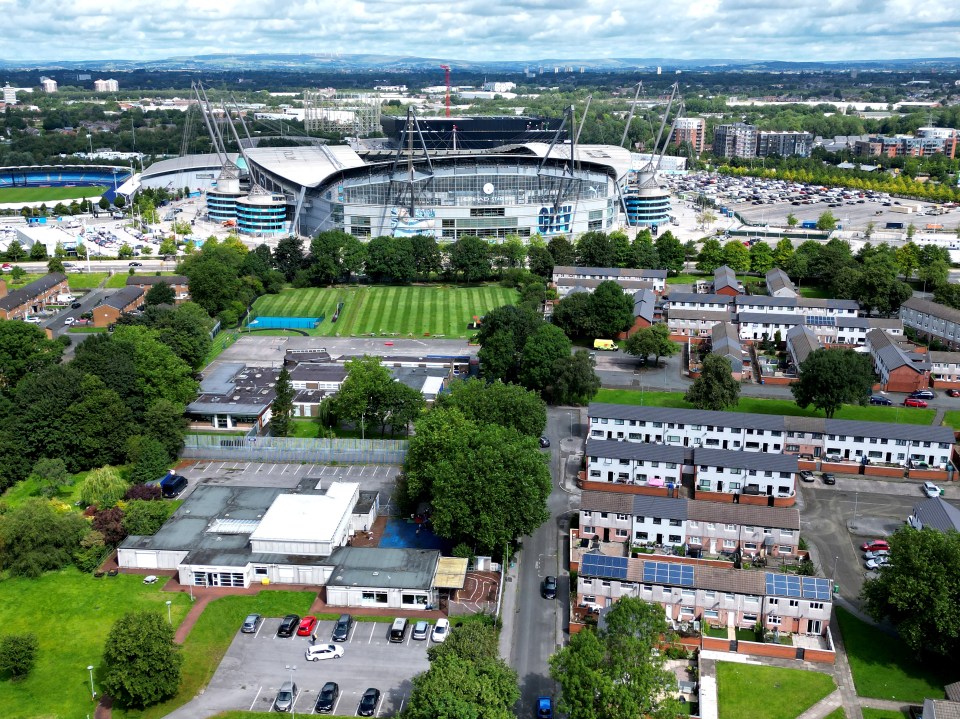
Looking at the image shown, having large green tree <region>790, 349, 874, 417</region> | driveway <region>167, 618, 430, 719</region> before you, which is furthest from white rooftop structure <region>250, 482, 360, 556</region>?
large green tree <region>790, 349, 874, 417</region>

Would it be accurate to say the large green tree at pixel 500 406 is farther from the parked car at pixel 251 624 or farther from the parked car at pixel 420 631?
the parked car at pixel 251 624

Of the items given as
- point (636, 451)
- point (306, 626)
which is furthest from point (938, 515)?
point (306, 626)

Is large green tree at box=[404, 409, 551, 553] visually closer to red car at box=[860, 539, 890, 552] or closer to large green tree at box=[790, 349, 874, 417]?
red car at box=[860, 539, 890, 552]

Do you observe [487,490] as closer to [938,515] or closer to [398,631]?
[398,631]

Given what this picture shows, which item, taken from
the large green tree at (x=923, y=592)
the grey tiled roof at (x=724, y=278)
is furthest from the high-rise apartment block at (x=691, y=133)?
the large green tree at (x=923, y=592)

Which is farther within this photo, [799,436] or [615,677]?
[799,436]

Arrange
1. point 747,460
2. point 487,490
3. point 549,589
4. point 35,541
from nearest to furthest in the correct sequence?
point 549,589, point 487,490, point 35,541, point 747,460
